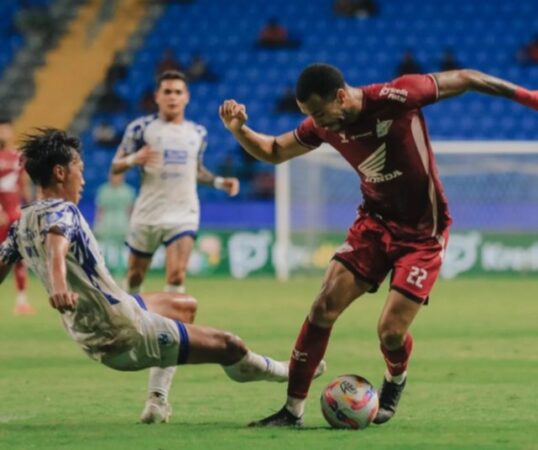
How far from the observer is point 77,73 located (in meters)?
29.9

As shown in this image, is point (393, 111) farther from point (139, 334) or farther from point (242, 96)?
point (242, 96)

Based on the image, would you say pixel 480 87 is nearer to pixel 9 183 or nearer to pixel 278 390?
pixel 278 390

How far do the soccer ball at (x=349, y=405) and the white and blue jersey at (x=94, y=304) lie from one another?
852 mm

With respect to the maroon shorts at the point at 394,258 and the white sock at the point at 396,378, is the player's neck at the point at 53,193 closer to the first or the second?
the maroon shorts at the point at 394,258

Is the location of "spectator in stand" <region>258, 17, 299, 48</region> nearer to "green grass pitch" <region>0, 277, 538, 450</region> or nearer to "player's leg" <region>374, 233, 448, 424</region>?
"green grass pitch" <region>0, 277, 538, 450</region>

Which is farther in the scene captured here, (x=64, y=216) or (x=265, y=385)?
(x=265, y=385)

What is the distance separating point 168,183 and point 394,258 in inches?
194

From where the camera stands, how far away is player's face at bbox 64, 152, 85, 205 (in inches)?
278

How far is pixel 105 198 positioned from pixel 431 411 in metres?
14.7

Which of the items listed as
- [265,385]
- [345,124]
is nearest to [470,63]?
[265,385]

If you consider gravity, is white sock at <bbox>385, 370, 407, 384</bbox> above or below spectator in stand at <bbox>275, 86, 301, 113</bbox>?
below

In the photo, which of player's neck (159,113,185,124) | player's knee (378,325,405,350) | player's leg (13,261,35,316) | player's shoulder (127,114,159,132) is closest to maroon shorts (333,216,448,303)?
player's knee (378,325,405,350)

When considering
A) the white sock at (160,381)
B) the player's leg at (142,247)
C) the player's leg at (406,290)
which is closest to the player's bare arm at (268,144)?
the player's leg at (406,290)

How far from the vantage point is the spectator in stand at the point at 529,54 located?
2847 cm
